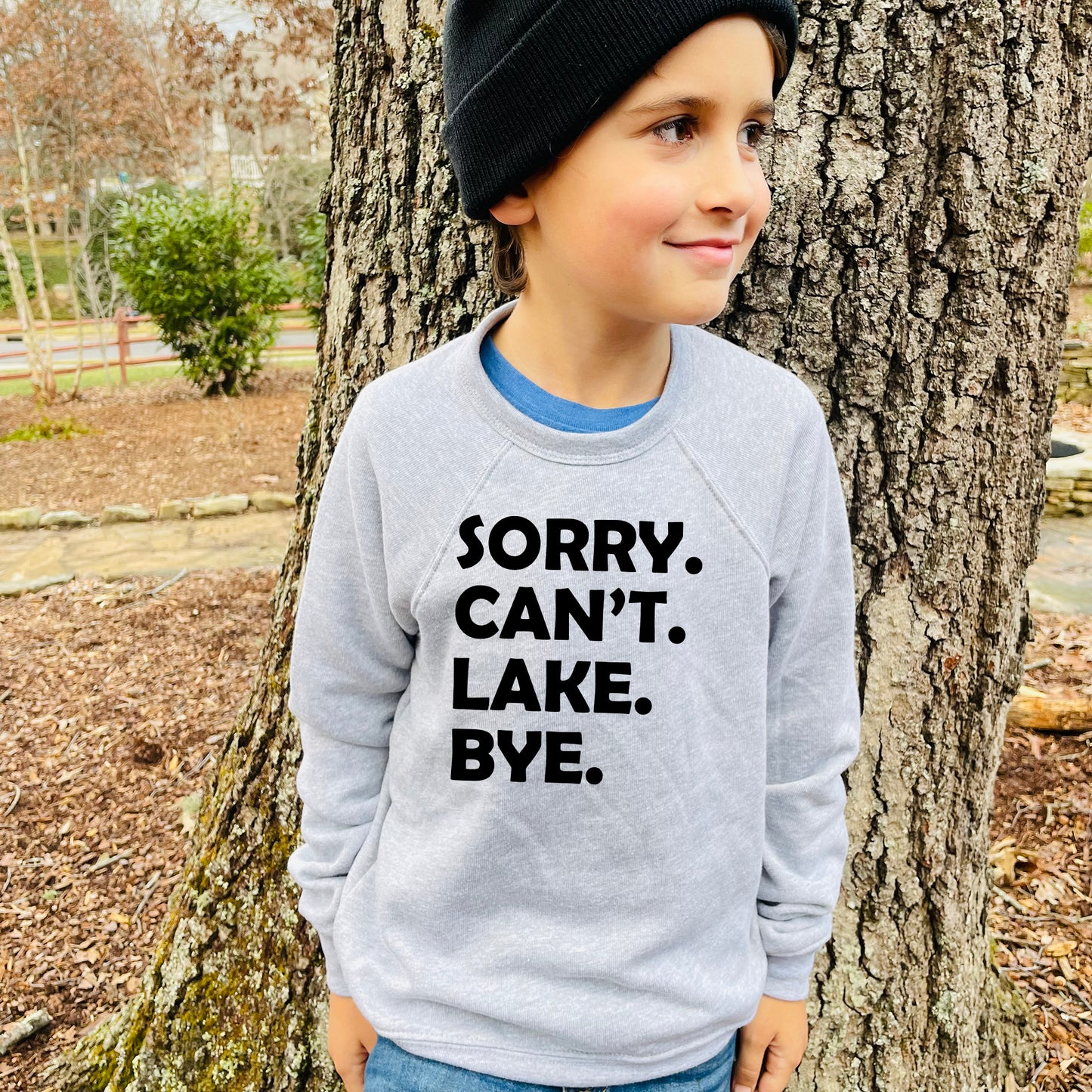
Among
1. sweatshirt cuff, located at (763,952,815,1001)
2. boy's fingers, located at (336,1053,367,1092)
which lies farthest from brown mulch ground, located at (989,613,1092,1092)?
boy's fingers, located at (336,1053,367,1092)

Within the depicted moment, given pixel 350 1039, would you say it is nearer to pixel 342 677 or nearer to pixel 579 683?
pixel 342 677

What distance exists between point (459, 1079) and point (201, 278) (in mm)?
10123

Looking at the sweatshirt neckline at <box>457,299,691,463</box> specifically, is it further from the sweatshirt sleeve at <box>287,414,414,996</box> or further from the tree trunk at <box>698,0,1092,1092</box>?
the tree trunk at <box>698,0,1092,1092</box>

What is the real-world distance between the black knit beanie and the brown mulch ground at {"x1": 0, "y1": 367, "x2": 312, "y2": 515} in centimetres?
582

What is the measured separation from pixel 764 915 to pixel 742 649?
41cm

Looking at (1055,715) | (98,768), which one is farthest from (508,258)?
(1055,715)

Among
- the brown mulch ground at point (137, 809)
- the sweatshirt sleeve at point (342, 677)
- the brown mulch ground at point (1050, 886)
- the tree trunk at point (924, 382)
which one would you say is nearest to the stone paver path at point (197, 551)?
the brown mulch ground at point (137, 809)

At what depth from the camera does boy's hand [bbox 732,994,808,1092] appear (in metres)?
1.34

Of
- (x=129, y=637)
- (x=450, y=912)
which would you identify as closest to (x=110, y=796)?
(x=129, y=637)

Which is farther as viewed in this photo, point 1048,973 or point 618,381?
point 1048,973

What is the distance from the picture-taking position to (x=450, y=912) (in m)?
1.21

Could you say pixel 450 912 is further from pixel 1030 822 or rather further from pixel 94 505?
pixel 94 505

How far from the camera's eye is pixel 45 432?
938cm

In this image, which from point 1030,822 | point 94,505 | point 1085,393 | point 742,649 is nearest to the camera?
point 742,649
